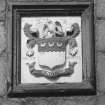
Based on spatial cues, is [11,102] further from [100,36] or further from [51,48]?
[100,36]

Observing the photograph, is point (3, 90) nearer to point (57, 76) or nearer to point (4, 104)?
point (4, 104)

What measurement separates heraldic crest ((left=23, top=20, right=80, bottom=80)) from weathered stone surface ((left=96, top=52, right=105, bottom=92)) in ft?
0.34

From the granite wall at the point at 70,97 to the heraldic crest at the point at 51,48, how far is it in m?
0.09

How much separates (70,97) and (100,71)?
174mm

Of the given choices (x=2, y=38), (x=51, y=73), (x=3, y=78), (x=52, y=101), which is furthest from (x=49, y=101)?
(x=2, y=38)

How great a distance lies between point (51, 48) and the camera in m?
1.51

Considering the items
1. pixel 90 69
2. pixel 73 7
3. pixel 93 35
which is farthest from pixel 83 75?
pixel 73 7

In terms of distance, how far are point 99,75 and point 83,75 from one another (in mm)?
A: 71

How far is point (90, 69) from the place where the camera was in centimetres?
149

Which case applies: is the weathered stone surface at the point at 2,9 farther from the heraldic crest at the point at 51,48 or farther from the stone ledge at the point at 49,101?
the stone ledge at the point at 49,101

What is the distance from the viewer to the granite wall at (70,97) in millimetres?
1479

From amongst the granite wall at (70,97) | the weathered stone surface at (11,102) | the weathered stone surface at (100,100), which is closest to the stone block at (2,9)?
the granite wall at (70,97)

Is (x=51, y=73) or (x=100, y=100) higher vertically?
(x=51, y=73)

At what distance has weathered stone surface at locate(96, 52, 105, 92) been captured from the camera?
4.90ft
